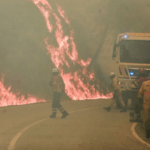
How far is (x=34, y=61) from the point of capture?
1202 inches

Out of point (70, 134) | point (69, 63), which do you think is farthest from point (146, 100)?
point (69, 63)

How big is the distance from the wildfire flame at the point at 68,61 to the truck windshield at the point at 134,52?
11.2m

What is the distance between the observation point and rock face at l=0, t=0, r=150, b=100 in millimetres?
28547

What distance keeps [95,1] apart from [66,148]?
30880mm

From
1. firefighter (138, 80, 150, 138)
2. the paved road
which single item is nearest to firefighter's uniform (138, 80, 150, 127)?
firefighter (138, 80, 150, 138)

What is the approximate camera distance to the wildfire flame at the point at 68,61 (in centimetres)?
2955

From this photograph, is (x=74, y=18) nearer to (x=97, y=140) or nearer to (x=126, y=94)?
(x=126, y=94)

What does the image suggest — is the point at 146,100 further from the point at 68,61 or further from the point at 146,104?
the point at 68,61

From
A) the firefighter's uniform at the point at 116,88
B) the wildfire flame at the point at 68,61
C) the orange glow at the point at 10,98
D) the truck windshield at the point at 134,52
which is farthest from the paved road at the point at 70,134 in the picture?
the wildfire flame at the point at 68,61

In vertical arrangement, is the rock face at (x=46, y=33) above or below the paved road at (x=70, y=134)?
above

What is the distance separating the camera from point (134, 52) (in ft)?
58.2

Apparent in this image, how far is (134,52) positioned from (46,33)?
1610cm

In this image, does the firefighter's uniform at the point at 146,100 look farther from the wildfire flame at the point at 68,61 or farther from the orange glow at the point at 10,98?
the wildfire flame at the point at 68,61

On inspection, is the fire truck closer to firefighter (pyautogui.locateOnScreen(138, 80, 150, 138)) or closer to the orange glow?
firefighter (pyautogui.locateOnScreen(138, 80, 150, 138))
